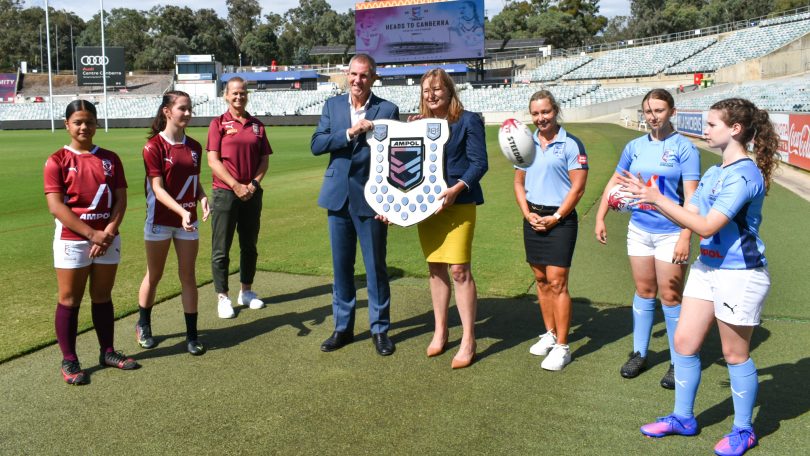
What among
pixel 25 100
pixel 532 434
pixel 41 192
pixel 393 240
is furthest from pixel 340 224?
pixel 25 100

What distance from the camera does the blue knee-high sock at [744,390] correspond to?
3.24 m

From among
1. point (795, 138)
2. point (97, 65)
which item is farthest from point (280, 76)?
point (795, 138)

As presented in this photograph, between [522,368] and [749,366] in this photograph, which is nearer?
[749,366]

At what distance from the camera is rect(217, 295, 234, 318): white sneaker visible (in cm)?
564

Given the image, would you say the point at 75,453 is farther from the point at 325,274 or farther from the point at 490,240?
the point at 490,240

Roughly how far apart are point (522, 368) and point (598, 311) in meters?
1.60

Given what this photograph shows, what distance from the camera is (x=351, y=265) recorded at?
501 centimetres

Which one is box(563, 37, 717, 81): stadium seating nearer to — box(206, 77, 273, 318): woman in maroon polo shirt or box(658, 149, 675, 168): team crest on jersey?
box(206, 77, 273, 318): woman in maroon polo shirt

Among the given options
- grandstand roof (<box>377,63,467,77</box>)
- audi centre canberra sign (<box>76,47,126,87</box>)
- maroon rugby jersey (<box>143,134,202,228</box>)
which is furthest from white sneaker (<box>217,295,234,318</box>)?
audi centre canberra sign (<box>76,47,126,87</box>)

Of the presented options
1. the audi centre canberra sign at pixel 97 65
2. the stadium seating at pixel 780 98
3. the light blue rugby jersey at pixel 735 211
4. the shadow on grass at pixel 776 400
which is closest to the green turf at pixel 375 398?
the shadow on grass at pixel 776 400

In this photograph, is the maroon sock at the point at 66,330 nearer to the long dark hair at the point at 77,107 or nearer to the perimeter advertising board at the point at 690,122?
the long dark hair at the point at 77,107

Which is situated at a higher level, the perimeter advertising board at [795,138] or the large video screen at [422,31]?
the large video screen at [422,31]

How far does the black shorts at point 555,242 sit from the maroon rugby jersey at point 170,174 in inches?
96.9

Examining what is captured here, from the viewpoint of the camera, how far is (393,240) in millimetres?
8820
